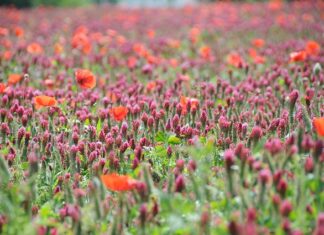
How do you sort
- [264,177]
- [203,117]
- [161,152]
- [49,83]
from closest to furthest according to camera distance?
[264,177]
[161,152]
[203,117]
[49,83]

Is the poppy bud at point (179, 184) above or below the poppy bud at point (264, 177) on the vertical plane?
below

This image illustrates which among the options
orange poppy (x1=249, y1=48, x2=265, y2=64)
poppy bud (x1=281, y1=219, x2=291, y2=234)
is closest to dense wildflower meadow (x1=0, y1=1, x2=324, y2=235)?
poppy bud (x1=281, y1=219, x2=291, y2=234)

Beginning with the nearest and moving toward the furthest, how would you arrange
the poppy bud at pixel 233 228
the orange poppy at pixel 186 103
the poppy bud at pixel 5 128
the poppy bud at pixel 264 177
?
the poppy bud at pixel 233 228 → the poppy bud at pixel 264 177 → the poppy bud at pixel 5 128 → the orange poppy at pixel 186 103

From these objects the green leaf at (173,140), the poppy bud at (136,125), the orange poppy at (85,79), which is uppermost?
the orange poppy at (85,79)

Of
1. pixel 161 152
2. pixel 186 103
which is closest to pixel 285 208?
pixel 161 152

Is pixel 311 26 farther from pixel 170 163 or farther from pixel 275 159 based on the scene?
pixel 275 159

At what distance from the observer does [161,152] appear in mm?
3426

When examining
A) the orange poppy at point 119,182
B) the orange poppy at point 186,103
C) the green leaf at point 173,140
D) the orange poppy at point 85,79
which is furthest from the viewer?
the orange poppy at point 85,79

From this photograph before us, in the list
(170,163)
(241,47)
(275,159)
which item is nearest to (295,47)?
(241,47)

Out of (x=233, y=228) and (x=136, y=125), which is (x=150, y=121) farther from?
(x=233, y=228)

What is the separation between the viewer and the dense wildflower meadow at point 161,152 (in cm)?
233

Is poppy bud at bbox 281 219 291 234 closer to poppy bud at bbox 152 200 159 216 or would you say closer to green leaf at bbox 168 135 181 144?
poppy bud at bbox 152 200 159 216

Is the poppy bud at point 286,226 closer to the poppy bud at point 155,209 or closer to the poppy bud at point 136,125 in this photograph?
the poppy bud at point 155,209

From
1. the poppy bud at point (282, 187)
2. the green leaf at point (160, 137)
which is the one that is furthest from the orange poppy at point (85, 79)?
the poppy bud at point (282, 187)
